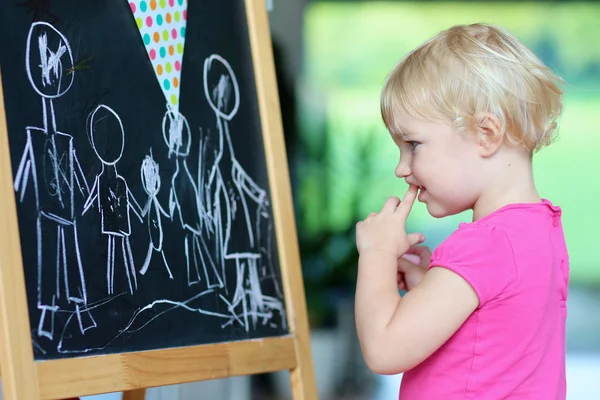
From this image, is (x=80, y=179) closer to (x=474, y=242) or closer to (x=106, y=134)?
(x=106, y=134)

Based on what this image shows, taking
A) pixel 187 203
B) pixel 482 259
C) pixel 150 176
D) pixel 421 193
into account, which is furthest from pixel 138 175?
pixel 482 259

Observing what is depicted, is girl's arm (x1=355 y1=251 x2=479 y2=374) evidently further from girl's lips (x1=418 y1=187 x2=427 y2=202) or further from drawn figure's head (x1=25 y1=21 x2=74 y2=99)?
drawn figure's head (x1=25 y1=21 x2=74 y2=99)

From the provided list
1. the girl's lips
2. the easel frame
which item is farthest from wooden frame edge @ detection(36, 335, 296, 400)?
the girl's lips

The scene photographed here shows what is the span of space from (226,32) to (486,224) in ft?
2.21

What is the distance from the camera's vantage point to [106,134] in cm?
133

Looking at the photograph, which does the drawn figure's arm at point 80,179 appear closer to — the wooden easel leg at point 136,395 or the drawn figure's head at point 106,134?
the drawn figure's head at point 106,134

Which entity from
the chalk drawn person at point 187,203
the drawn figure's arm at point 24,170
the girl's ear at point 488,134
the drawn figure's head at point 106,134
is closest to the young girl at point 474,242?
the girl's ear at point 488,134

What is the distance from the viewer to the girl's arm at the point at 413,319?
1.24m

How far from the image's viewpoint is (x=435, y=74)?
1316mm

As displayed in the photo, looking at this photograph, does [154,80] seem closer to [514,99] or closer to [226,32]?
[226,32]

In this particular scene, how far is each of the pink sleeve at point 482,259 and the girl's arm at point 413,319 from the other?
0.01 m

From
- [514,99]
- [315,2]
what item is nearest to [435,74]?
[514,99]

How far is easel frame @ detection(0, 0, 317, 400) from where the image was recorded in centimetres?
112

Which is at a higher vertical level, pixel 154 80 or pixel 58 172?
pixel 154 80
